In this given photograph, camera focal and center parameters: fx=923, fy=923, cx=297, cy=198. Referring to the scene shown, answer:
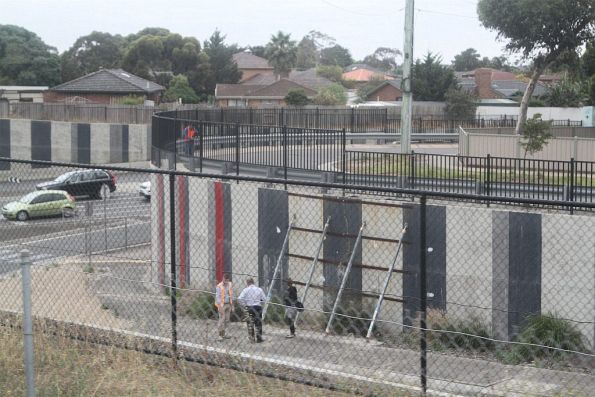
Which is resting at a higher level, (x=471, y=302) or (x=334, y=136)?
(x=334, y=136)

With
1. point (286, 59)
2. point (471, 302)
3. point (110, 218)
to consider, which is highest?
point (286, 59)

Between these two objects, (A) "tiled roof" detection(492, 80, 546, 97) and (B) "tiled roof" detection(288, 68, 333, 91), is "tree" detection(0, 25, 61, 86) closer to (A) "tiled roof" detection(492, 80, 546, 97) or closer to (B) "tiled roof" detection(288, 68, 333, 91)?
(B) "tiled roof" detection(288, 68, 333, 91)

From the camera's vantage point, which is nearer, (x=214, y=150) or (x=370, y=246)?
(x=370, y=246)

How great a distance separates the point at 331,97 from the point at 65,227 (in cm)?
6198

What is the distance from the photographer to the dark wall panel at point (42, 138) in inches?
1972

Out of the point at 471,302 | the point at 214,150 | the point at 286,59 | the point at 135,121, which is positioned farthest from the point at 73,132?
the point at 286,59

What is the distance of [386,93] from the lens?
83312 millimetres

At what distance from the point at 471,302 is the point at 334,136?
812 centimetres

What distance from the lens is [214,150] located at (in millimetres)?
21375

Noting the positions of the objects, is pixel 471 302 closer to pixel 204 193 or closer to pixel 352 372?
pixel 204 193

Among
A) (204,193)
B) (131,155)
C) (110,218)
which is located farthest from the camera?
(131,155)

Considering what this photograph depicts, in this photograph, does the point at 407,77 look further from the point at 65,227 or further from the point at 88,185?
the point at 65,227

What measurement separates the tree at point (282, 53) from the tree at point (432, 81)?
1395 inches

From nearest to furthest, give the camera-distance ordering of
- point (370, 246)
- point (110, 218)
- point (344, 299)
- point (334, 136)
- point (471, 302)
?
1. point (110, 218)
2. point (344, 299)
3. point (471, 302)
4. point (370, 246)
5. point (334, 136)
